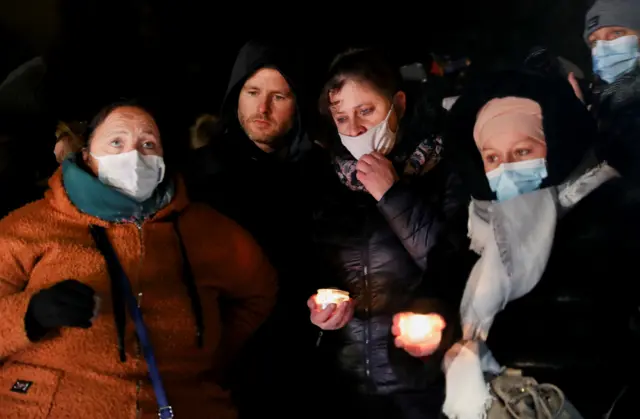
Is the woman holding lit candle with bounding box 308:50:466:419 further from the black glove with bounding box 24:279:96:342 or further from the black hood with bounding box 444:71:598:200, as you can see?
the black glove with bounding box 24:279:96:342

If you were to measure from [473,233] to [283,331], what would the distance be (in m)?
0.47

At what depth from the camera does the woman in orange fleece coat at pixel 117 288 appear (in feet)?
3.88

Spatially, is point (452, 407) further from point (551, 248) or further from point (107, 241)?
point (107, 241)

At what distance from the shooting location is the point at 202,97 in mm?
1526

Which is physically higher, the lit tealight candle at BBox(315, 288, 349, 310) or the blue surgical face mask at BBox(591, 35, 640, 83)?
the blue surgical face mask at BBox(591, 35, 640, 83)

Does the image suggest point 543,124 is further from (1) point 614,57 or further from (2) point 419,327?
(2) point 419,327

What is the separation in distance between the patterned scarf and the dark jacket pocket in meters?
0.69

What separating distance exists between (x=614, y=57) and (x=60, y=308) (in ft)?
3.94

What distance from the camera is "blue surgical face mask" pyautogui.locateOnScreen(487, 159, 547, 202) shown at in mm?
1316

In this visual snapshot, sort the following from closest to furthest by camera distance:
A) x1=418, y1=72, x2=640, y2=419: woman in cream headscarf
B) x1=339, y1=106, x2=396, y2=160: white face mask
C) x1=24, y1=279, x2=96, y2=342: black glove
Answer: x1=24, y1=279, x2=96, y2=342: black glove, x1=418, y1=72, x2=640, y2=419: woman in cream headscarf, x1=339, y1=106, x2=396, y2=160: white face mask

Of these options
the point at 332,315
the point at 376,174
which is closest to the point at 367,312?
the point at 332,315

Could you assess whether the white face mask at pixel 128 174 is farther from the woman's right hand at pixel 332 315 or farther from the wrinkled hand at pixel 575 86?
the wrinkled hand at pixel 575 86

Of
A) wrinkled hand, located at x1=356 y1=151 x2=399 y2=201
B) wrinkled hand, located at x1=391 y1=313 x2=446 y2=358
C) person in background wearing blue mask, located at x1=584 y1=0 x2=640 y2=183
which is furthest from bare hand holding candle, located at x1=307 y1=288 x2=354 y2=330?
person in background wearing blue mask, located at x1=584 y1=0 x2=640 y2=183

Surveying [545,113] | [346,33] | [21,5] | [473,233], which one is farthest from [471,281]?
[21,5]
